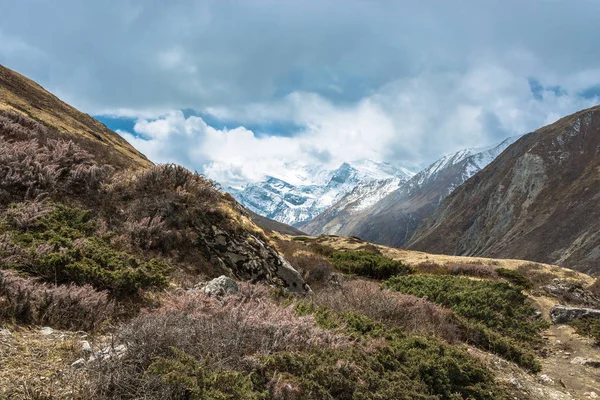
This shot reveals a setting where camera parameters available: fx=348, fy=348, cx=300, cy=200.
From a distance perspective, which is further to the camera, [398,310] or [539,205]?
[539,205]

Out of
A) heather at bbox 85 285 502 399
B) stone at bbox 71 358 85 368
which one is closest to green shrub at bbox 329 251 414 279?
heather at bbox 85 285 502 399

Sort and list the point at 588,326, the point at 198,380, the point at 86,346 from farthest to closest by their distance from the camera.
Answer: the point at 588,326 → the point at 86,346 → the point at 198,380

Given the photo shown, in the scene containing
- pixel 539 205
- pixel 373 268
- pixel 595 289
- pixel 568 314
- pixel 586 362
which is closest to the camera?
pixel 586 362

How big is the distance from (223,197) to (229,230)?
2.10 metres

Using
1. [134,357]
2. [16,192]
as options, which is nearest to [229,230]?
[16,192]

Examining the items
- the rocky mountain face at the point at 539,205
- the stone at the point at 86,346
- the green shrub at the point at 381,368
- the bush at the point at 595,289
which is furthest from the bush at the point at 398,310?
the rocky mountain face at the point at 539,205

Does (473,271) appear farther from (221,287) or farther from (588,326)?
(221,287)

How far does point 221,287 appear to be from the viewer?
7.19 m

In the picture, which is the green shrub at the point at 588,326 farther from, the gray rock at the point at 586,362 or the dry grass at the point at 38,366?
the dry grass at the point at 38,366

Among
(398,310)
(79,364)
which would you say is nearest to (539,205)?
(398,310)

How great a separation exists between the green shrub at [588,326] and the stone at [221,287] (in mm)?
12683

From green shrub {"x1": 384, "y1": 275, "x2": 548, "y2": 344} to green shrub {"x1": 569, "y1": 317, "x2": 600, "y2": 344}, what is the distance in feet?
4.12

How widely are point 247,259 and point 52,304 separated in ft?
20.3

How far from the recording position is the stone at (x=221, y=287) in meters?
6.96
